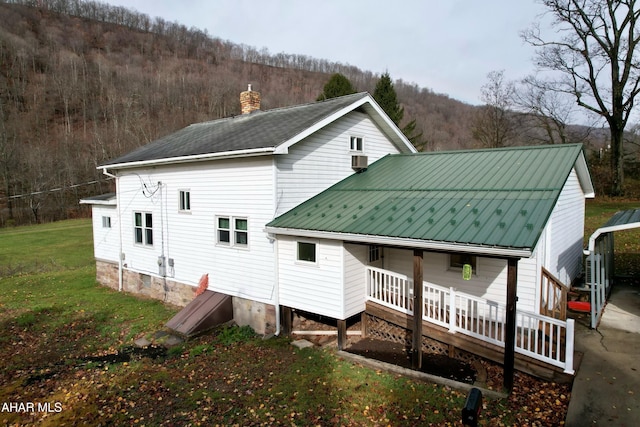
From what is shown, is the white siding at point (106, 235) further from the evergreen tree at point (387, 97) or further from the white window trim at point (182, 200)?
the evergreen tree at point (387, 97)

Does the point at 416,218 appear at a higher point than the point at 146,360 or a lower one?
higher

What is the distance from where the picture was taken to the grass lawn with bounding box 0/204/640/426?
20.9 feet

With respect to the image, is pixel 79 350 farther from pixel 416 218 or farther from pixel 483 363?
pixel 483 363

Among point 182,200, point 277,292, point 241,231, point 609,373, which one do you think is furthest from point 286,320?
point 609,373

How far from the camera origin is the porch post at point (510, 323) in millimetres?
6402

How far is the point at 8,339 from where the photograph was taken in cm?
1061

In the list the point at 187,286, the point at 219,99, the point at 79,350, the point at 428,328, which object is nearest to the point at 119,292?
the point at 187,286

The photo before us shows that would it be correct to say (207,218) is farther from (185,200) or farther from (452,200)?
(452,200)

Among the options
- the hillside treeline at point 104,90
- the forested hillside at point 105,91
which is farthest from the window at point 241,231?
the hillside treeline at point 104,90

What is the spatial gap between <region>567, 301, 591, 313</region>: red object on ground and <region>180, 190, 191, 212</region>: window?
11.6 m

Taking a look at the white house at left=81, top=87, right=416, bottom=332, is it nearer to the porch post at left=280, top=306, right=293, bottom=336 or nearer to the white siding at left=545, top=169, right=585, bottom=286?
the porch post at left=280, top=306, right=293, bottom=336

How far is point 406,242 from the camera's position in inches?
292

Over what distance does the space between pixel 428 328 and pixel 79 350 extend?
352 inches
